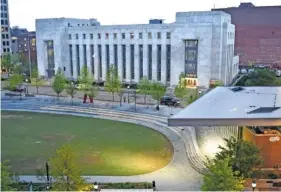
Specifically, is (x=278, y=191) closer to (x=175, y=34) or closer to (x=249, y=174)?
(x=249, y=174)

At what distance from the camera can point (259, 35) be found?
104 m

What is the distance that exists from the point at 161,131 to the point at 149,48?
1333 inches

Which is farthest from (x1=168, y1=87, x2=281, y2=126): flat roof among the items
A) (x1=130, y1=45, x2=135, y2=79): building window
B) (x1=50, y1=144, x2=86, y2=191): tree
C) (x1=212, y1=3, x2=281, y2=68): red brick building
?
(x1=212, y1=3, x2=281, y2=68): red brick building

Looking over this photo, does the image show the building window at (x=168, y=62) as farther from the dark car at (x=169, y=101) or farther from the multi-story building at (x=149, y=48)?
the dark car at (x=169, y=101)

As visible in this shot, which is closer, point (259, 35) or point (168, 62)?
point (168, 62)

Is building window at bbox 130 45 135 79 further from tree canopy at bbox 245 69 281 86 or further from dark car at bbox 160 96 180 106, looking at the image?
tree canopy at bbox 245 69 281 86

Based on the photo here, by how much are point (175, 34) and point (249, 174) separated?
149 feet

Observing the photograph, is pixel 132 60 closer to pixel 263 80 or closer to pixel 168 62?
pixel 168 62

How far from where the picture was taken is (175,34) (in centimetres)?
6425

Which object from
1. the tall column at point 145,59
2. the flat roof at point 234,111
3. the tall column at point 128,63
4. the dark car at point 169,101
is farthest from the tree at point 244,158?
the tall column at point 128,63

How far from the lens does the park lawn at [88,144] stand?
27.0 metres

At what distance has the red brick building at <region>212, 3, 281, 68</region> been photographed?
10200 cm

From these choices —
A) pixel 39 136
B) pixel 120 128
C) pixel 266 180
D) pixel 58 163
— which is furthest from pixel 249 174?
pixel 39 136

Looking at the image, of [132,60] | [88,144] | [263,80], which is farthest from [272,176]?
[132,60]
